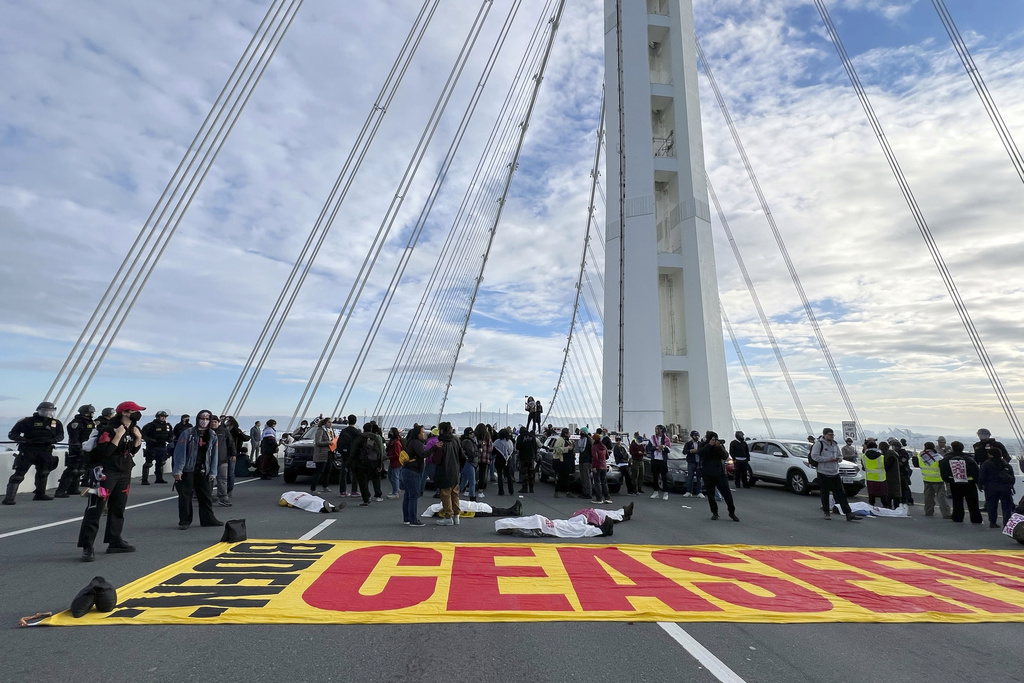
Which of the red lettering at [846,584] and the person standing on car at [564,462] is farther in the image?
the person standing on car at [564,462]

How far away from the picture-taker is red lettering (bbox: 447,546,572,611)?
206 inches

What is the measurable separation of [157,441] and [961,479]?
1807cm

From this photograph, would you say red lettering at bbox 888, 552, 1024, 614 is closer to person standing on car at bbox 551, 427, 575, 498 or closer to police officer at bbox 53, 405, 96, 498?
person standing on car at bbox 551, 427, 575, 498

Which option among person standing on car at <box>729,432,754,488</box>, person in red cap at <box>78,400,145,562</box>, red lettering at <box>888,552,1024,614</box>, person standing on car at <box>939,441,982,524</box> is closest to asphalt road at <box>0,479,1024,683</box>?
person in red cap at <box>78,400,145,562</box>

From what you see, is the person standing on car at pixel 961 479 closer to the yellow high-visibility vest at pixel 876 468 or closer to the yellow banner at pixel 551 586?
the yellow high-visibility vest at pixel 876 468

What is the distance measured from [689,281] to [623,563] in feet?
80.8

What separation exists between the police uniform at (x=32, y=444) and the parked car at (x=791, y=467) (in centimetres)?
1712

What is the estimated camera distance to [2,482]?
11992 millimetres

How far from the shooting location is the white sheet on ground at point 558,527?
902 centimetres

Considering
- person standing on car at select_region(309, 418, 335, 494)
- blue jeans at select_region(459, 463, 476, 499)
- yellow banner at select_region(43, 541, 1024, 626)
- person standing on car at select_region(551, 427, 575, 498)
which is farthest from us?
person standing on car at select_region(551, 427, 575, 498)

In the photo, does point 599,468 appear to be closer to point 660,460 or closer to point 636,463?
point 636,463

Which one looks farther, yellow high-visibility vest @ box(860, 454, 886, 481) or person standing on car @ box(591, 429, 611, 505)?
person standing on car @ box(591, 429, 611, 505)

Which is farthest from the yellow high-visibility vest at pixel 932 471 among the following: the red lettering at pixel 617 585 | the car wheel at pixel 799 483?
the red lettering at pixel 617 585

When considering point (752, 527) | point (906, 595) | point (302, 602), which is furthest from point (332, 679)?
point (752, 527)
